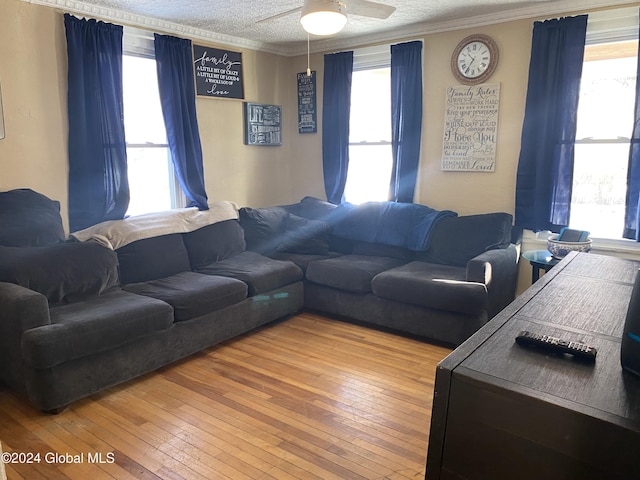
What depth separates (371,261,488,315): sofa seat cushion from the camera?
326 centimetres

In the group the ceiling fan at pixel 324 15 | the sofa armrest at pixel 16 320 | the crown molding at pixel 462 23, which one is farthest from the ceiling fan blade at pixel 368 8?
the sofa armrest at pixel 16 320

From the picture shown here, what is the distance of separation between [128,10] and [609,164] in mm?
3929

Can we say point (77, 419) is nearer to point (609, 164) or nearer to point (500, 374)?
point (500, 374)

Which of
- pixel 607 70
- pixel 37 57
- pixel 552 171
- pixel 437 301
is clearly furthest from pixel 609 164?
pixel 37 57

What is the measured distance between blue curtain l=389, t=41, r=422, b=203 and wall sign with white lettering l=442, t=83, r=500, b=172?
0.92ft

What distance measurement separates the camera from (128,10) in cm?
366

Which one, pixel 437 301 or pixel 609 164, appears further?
pixel 609 164

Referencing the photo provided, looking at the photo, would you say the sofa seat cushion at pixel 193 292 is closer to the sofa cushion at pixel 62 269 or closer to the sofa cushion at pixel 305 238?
the sofa cushion at pixel 62 269

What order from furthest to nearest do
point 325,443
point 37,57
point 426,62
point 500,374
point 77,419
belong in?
point 426,62 → point 37,57 → point 77,419 → point 325,443 → point 500,374

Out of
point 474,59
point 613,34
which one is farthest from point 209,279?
point 613,34

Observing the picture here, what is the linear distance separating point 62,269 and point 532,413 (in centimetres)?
282

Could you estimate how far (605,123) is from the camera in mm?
3607

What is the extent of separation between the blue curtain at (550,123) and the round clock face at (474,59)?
39 cm

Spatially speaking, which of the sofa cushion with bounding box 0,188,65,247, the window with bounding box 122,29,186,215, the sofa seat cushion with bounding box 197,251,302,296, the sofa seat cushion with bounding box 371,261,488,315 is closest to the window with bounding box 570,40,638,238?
the sofa seat cushion with bounding box 371,261,488,315
